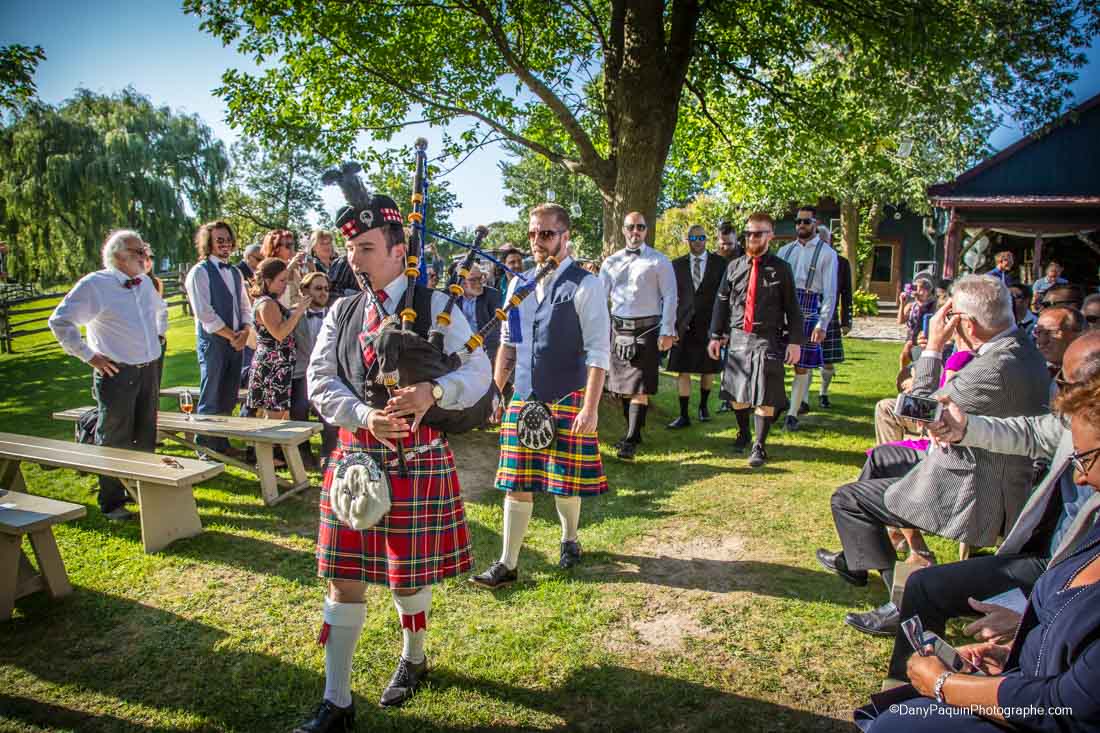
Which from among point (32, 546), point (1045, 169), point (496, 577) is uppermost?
point (1045, 169)

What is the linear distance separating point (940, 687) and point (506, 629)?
203cm

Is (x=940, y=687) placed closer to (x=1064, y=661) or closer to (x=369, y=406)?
(x=1064, y=661)

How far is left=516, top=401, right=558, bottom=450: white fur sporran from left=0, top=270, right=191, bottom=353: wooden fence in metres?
11.5

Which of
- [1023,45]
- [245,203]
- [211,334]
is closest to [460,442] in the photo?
[211,334]

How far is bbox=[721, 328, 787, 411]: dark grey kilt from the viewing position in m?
5.82

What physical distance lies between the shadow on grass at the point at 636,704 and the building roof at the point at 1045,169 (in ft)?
64.9

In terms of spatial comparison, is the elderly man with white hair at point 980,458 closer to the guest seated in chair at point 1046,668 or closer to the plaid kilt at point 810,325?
the guest seated in chair at point 1046,668

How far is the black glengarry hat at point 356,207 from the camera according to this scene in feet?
8.03

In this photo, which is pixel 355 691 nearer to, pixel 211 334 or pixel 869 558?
pixel 869 558

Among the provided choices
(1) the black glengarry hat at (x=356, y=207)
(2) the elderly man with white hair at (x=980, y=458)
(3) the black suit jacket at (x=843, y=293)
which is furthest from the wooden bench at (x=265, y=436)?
(3) the black suit jacket at (x=843, y=293)

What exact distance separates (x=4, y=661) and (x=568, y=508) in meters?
2.93

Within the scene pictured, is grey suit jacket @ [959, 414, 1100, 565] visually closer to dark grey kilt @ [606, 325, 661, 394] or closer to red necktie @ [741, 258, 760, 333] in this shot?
red necktie @ [741, 258, 760, 333]

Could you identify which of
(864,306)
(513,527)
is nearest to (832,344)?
(513,527)

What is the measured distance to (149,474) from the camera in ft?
13.4
